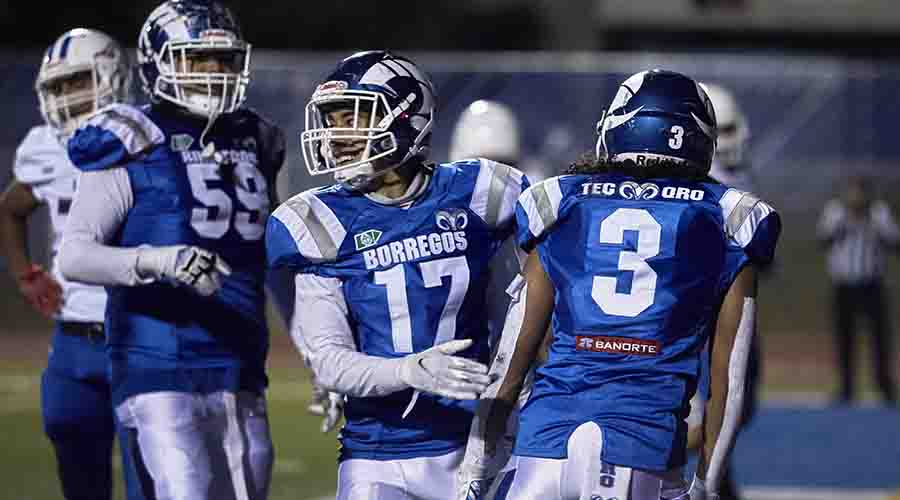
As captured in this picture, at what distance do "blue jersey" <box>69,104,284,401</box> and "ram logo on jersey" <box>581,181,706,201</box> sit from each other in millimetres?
1437

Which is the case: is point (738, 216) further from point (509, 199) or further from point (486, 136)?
point (486, 136)

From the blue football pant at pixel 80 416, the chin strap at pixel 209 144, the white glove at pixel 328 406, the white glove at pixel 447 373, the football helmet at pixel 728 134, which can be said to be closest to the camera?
the white glove at pixel 447 373

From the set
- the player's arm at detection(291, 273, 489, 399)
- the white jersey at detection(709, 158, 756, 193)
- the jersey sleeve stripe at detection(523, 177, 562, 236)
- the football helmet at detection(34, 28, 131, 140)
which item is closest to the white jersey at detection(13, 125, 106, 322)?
the football helmet at detection(34, 28, 131, 140)

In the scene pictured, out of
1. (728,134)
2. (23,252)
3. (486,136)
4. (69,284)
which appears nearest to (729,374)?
(69,284)

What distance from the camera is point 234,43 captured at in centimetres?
511

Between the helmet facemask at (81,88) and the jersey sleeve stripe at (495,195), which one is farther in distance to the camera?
the helmet facemask at (81,88)

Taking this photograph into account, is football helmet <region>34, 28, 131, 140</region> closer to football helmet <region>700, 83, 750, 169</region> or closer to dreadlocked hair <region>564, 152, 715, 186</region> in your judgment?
dreadlocked hair <region>564, 152, 715, 186</region>

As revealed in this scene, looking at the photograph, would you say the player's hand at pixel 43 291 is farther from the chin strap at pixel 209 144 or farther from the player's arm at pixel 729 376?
the player's arm at pixel 729 376

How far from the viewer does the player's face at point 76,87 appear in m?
5.99

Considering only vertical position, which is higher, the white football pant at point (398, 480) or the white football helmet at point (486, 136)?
the white football helmet at point (486, 136)

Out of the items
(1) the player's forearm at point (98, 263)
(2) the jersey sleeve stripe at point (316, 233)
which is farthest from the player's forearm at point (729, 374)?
(1) the player's forearm at point (98, 263)

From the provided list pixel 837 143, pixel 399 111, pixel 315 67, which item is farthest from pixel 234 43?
pixel 837 143

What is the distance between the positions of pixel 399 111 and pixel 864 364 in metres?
12.4

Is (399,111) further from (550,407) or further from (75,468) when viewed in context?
(75,468)
